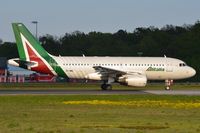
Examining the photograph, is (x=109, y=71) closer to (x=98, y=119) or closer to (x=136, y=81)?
(x=136, y=81)

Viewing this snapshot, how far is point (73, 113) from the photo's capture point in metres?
30.7

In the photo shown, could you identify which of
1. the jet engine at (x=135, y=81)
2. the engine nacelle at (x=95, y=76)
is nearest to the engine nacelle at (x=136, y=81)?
the jet engine at (x=135, y=81)

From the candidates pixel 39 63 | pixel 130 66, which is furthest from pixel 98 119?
pixel 130 66

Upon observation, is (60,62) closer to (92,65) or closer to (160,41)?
(92,65)

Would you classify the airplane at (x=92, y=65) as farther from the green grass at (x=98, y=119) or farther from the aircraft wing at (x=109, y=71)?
the green grass at (x=98, y=119)

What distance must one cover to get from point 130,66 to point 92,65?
3.92 m

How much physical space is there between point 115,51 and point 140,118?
124m

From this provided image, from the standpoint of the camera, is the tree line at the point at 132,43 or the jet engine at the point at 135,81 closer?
the jet engine at the point at 135,81

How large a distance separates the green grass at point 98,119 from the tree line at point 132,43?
7611 cm

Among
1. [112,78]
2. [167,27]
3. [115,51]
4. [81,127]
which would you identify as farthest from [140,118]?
[167,27]

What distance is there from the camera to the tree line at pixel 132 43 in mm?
136125

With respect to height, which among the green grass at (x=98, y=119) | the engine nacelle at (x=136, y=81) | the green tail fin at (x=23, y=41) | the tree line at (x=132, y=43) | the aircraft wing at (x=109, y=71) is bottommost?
the green grass at (x=98, y=119)

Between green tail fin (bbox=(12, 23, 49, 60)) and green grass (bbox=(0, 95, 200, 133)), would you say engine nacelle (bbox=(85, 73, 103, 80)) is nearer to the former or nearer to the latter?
green tail fin (bbox=(12, 23, 49, 60))

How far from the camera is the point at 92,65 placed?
63906 millimetres
